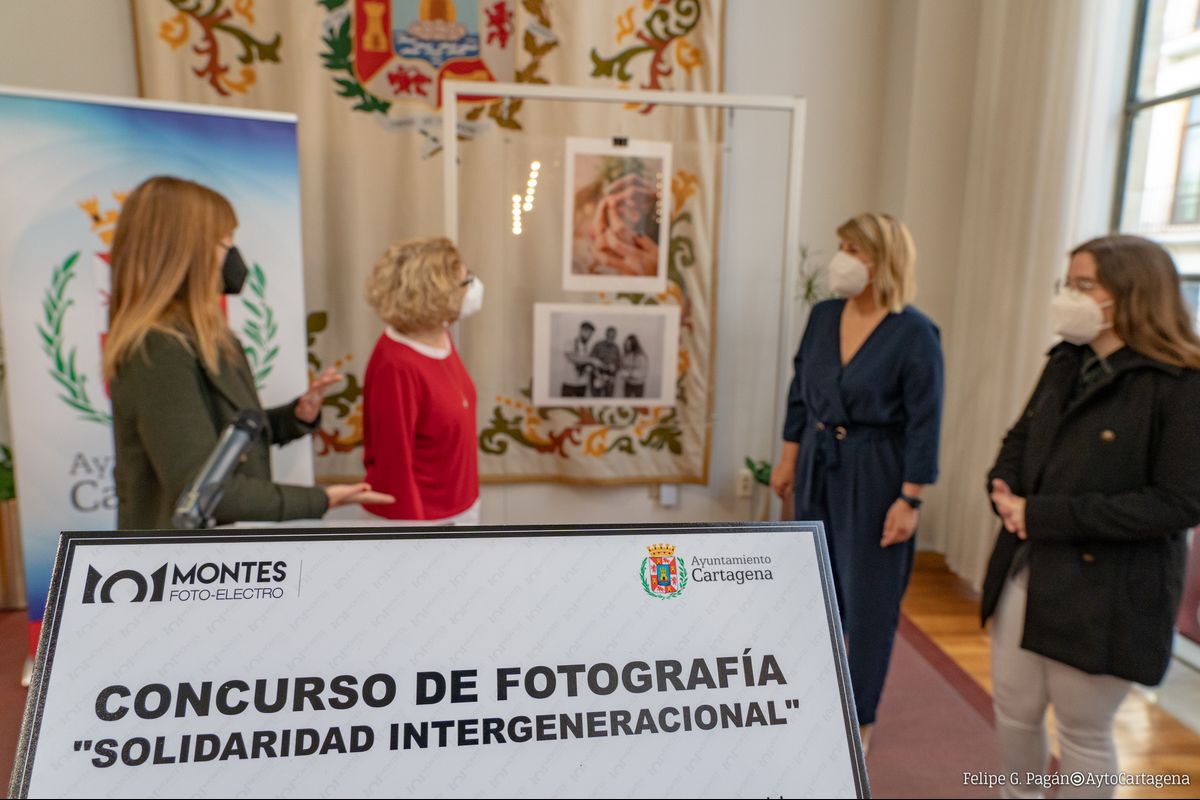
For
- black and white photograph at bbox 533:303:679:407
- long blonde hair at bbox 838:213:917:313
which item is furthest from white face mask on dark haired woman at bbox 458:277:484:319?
long blonde hair at bbox 838:213:917:313

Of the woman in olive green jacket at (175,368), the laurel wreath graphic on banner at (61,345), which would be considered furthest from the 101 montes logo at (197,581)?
the laurel wreath graphic on banner at (61,345)

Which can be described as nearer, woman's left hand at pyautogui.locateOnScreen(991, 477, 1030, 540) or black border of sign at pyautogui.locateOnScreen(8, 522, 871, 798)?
black border of sign at pyautogui.locateOnScreen(8, 522, 871, 798)

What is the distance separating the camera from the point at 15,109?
7.72ft

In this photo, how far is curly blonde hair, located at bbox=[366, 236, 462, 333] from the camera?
1.94 meters

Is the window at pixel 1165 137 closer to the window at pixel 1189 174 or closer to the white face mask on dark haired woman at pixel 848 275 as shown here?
the window at pixel 1189 174

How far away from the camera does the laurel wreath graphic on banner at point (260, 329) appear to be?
2676 millimetres

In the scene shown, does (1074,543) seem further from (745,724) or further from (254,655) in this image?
(254,655)

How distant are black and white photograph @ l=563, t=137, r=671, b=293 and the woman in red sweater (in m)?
0.94

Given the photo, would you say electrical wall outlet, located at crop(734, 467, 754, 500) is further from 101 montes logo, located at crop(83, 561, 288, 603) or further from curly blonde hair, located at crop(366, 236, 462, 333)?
101 montes logo, located at crop(83, 561, 288, 603)

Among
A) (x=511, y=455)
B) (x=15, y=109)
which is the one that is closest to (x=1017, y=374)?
(x=511, y=455)

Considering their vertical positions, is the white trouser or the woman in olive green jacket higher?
the woman in olive green jacket

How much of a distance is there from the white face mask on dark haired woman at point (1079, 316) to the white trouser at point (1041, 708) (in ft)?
1.77

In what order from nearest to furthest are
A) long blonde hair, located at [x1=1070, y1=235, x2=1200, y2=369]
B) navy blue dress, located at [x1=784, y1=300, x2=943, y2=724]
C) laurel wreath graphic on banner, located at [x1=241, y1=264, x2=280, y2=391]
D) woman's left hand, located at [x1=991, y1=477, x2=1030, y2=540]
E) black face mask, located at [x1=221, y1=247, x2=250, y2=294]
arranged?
1. long blonde hair, located at [x1=1070, y1=235, x2=1200, y2=369]
2. woman's left hand, located at [x1=991, y1=477, x2=1030, y2=540]
3. black face mask, located at [x1=221, y1=247, x2=250, y2=294]
4. navy blue dress, located at [x1=784, y1=300, x2=943, y2=724]
5. laurel wreath graphic on banner, located at [x1=241, y1=264, x2=280, y2=391]

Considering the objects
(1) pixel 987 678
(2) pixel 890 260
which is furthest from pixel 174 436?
(1) pixel 987 678
